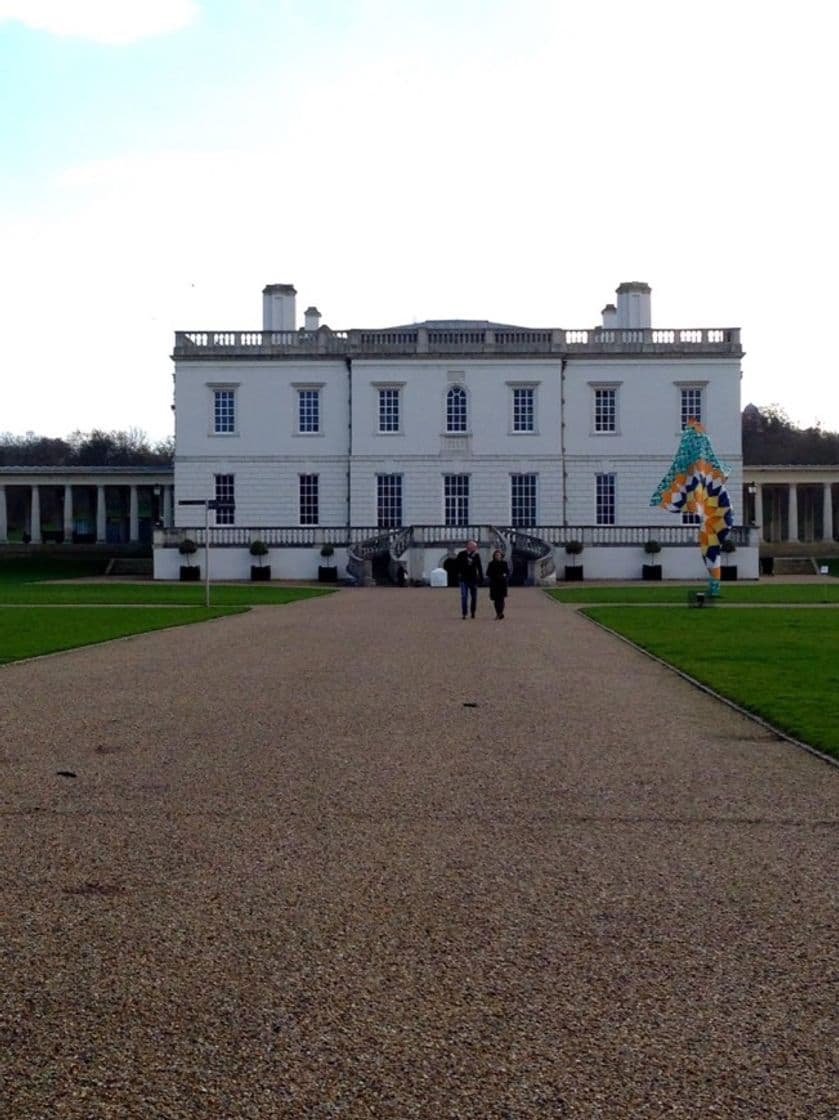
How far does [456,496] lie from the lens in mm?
58625

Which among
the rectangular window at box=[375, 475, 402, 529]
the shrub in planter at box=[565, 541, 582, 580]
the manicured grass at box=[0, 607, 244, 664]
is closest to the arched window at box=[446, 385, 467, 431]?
the rectangular window at box=[375, 475, 402, 529]

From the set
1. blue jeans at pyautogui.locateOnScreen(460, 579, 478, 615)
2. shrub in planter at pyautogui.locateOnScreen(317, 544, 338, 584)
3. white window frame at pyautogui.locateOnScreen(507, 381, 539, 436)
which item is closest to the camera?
blue jeans at pyautogui.locateOnScreen(460, 579, 478, 615)

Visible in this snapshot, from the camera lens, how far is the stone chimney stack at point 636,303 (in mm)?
62188

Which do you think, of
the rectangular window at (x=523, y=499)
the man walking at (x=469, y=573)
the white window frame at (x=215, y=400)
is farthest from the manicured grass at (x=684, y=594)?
the white window frame at (x=215, y=400)

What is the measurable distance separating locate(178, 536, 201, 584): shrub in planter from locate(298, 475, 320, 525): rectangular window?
5730 mm

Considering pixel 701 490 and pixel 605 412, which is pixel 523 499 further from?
pixel 701 490

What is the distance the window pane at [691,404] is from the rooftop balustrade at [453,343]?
1667mm

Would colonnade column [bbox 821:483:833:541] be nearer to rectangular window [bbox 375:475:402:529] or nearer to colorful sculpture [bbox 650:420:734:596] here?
rectangular window [bbox 375:475:402:529]

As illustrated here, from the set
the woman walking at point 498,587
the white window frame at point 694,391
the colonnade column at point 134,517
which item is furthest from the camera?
the colonnade column at point 134,517

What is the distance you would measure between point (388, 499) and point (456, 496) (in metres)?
2.96

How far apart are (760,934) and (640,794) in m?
3.25

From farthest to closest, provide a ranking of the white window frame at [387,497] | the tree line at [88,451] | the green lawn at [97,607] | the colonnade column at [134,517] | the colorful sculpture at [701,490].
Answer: the tree line at [88,451]
the colonnade column at [134,517]
the white window frame at [387,497]
the colorful sculpture at [701,490]
the green lawn at [97,607]

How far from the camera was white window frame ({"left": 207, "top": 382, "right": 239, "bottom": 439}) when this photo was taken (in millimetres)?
58625

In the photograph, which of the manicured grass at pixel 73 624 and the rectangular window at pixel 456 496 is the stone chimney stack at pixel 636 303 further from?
the manicured grass at pixel 73 624
